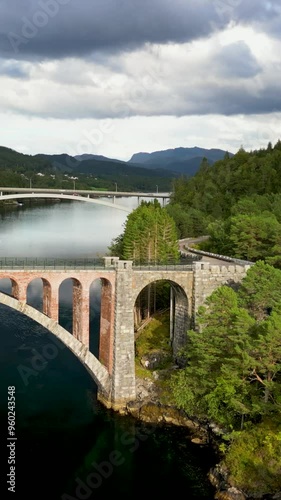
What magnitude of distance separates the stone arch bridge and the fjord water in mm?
2816

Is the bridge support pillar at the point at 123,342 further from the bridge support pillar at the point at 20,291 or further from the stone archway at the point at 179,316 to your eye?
the bridge support pillar at the point at 20,291

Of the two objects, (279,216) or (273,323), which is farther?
(279,216)

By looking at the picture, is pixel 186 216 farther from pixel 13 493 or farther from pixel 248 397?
pixel 13 493

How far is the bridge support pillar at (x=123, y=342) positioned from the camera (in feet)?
129

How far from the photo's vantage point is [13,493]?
98.5 feet

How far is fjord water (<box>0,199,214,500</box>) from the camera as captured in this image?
3155cm

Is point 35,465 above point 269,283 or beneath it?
beneath

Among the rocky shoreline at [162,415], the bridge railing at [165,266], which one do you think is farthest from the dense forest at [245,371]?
the bridge railing at [165,266]

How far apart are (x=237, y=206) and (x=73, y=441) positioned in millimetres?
37402

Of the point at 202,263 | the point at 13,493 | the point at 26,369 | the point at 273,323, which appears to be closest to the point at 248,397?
the point at 273,323

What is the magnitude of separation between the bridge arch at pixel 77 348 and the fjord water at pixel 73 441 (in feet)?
6.23

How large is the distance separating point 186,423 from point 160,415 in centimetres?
202

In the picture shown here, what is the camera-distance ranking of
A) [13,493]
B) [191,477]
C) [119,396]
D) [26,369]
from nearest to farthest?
[13,493] → [191,477] → [119,396] → [26,369]

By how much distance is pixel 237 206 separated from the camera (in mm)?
64125
